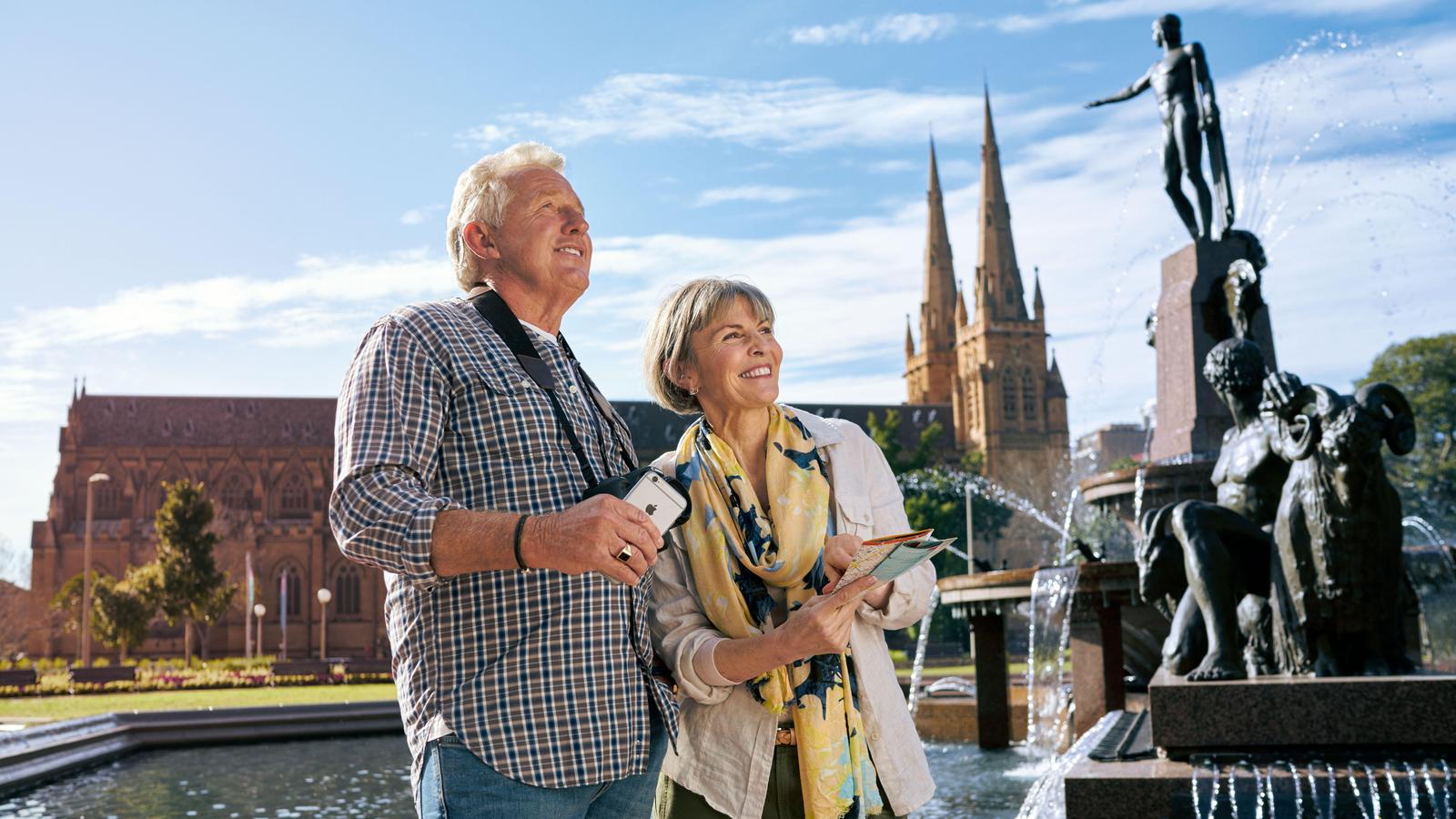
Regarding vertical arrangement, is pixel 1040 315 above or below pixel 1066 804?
above

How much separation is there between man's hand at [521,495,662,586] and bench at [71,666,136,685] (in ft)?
107

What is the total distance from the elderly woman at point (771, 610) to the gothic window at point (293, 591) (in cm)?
7540

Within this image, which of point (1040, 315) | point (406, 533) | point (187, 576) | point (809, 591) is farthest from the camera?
point (1040, 315)

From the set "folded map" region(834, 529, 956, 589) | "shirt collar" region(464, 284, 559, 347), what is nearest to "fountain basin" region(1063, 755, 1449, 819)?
"folded map" region(834, 529, 956, 589)

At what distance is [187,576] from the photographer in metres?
54.9

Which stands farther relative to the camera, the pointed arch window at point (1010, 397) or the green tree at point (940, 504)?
the pointed arch window at point (1010, 397)

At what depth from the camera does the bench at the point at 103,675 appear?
32.0 m

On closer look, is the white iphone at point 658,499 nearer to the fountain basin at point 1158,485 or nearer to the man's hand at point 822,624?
the man's hand at point 822,624

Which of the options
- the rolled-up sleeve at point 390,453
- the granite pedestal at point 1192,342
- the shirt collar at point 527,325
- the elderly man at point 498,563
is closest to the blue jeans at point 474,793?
the elderly man at point 498,563

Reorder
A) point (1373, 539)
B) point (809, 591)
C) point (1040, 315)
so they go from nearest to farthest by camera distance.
Result: point (809, 591) < point (1373, 539) < point (1040, 315)

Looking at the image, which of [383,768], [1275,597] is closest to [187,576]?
[383,768]

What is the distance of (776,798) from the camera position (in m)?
2.50

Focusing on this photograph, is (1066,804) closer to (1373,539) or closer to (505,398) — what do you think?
(1373,539)

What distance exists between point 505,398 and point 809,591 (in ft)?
2.22
